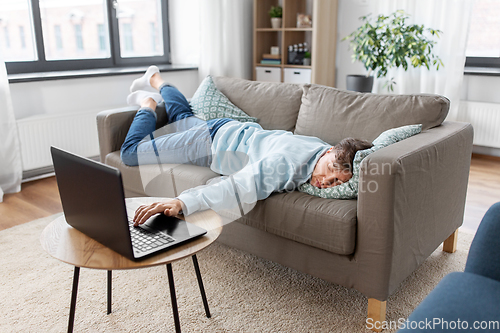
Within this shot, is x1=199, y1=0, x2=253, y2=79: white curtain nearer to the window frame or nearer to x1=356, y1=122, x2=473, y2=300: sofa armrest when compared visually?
the window frame

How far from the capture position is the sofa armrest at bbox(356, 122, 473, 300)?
1.38 metres

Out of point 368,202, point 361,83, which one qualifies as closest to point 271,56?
point 361,83

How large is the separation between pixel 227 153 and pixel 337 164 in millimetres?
565

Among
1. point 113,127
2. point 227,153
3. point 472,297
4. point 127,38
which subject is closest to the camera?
point 472,297

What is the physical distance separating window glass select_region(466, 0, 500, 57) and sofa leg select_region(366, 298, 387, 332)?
3143 mm

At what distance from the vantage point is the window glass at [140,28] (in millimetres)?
3921

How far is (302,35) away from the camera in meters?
4.36

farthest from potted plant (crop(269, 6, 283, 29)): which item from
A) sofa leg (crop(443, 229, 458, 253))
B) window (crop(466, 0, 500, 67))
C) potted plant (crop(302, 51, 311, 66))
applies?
sofa leg (crop(443, 229, 458, 253))

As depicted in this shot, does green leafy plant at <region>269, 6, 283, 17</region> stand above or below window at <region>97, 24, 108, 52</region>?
above

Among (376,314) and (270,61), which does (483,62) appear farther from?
(376,314)

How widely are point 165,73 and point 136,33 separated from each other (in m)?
0.56

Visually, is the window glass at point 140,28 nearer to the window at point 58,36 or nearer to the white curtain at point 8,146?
the window at point 58,36

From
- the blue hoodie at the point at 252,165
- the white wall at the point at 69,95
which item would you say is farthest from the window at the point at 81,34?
the blue hoodie at the point at 252,165

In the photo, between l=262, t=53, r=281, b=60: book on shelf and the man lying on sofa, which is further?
l=262, t=53, r=281, b=60: book on shelf
